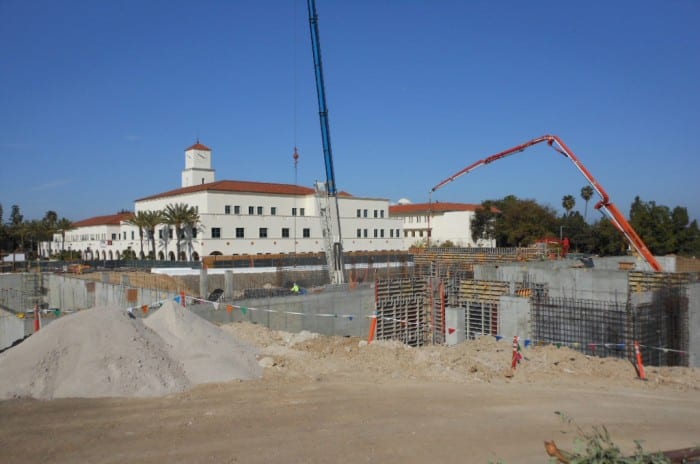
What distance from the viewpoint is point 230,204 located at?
1892 inches

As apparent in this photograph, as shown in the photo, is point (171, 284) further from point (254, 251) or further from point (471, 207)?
point (471, 207)

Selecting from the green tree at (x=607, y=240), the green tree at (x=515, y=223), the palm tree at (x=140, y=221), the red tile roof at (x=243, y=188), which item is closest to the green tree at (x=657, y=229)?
the green tree at (x=607, y=240)

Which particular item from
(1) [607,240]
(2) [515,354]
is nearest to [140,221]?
(2) [515,354]

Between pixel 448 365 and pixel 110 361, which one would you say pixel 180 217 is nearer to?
pixel 110 361

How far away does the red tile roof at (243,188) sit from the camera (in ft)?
161

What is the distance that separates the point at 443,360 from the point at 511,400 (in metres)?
3.50

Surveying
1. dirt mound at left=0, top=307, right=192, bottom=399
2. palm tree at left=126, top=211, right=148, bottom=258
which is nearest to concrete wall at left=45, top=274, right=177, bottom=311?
dirt mound at left=0, top=307, right=192, bottom=399

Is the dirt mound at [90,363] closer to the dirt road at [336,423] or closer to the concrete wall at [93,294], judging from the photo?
the dirt road at [336,423]

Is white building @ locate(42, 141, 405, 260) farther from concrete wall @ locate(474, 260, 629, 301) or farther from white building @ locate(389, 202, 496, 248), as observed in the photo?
concrete wall @ locate(474, 260, 629, 301)

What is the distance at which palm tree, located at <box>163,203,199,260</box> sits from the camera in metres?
45.0

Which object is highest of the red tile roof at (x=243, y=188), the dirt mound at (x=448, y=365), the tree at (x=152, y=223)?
the red tile roof at (x=243, y=188)

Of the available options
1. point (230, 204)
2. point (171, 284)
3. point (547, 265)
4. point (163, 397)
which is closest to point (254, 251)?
point (230, 204)

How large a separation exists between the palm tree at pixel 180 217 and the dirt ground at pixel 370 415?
113 ft

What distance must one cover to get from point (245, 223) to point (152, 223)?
8756mm
